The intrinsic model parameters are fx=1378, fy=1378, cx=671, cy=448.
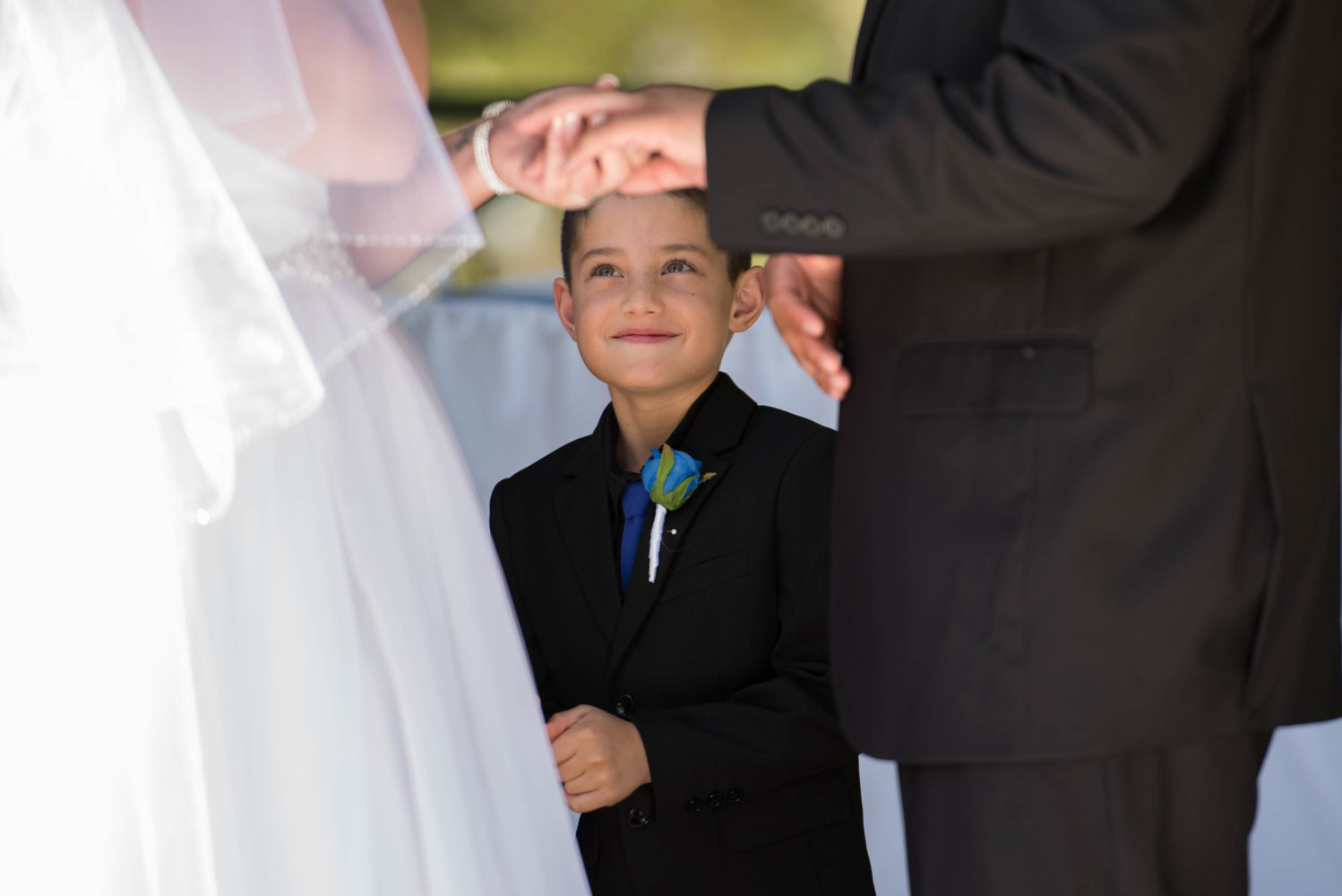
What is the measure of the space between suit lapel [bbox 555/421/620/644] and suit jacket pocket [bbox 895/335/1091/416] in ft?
2.30

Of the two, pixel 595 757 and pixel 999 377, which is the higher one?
pixel 999 377

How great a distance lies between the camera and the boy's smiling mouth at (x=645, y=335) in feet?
5.20

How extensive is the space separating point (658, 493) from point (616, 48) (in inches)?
55.7

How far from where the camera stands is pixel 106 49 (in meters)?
0.86

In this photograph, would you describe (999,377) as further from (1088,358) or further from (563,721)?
(563,721)

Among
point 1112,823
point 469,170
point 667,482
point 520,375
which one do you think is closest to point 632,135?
point 469,170

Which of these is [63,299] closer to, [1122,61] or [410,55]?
[410,55]

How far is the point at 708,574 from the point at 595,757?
251 millimetres

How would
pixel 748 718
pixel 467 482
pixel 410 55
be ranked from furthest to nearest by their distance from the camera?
1. pixel 748 718
2. pixel 410 55
3. pixel 467 482

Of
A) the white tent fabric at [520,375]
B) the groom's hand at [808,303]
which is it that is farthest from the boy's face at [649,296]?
the white tent fabric at [520,375]

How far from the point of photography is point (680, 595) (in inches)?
58.7

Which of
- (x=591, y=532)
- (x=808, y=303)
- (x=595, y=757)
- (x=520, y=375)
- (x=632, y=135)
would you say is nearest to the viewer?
(x=632, y=135)

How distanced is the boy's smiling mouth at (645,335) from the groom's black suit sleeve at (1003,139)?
740 mm

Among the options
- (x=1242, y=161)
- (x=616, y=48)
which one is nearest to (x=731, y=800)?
(x=1242, y=161)
